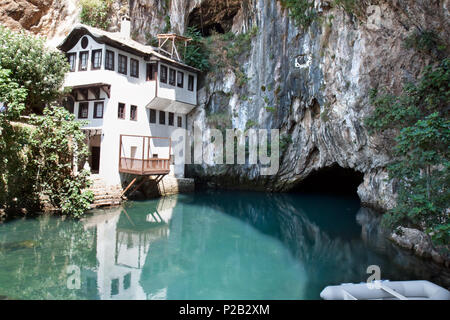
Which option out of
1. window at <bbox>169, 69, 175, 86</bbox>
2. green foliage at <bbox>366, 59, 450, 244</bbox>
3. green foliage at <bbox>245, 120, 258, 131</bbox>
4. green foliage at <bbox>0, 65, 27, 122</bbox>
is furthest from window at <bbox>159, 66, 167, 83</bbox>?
green foliage at <bbox>366, 59, 450, 244</bbox>

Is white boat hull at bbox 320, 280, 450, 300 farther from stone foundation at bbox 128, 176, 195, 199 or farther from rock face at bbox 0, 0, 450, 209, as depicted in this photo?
stone foundation at bbox 128, 176, 195, 199

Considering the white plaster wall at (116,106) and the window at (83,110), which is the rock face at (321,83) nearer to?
the white plaster wall at (116,106)

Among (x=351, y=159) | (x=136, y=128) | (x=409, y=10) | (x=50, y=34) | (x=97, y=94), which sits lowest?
(x=351, y=159)

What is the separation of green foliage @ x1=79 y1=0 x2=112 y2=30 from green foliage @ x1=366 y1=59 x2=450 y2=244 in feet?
80.5

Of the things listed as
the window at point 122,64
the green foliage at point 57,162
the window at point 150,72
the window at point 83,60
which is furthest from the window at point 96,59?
the green foliage at point 57,162

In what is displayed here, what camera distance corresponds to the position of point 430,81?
11641mm

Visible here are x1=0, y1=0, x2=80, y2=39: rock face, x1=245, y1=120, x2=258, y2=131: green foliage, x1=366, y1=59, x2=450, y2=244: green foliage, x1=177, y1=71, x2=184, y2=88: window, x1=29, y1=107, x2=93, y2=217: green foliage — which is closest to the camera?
x1=366, y1=59, x2=450, y2=244: green foliage

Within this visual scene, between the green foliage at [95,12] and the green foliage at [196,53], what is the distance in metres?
7.17

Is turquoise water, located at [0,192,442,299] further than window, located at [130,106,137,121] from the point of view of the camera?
No

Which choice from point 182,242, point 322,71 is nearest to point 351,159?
point 322,71

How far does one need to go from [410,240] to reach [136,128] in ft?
61.6

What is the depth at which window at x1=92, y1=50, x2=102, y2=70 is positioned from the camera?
73.2 ft

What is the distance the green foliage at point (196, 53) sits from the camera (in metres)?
29.3
